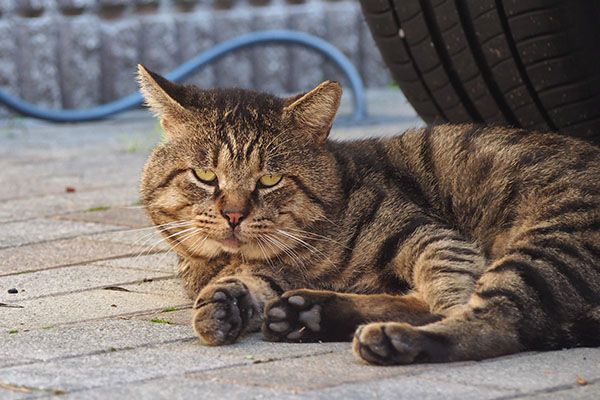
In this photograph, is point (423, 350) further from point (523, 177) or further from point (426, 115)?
point (426, 115)

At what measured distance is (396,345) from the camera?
2.60 metres

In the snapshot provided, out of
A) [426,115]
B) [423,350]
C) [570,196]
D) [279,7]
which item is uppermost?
[279,7]

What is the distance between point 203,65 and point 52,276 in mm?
5351

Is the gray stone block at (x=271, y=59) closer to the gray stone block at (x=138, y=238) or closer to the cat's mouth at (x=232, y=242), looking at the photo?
the gray stone block at (x=138, y=238)

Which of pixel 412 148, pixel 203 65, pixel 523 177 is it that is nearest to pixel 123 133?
pixel 203 65

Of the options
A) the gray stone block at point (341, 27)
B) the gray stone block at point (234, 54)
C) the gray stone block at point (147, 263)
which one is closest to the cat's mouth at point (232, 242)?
the gray stone block at point (147, 263)

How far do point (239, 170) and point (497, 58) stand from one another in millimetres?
1152

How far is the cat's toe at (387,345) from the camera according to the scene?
2574mm

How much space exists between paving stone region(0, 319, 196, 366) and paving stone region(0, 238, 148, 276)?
906 millimetres

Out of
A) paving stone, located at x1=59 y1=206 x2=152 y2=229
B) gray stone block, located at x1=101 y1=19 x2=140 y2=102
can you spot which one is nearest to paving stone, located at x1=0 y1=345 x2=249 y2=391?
paving stone, located at x1=59 y1=206 x2=152 y2=229

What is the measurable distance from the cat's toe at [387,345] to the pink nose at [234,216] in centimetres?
81

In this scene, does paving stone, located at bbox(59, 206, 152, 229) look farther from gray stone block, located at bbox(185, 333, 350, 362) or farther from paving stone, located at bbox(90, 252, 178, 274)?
gray stone block, located at bbox(185, 333, 350, 362)

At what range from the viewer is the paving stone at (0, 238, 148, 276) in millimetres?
3879

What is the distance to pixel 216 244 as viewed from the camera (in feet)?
11.3
